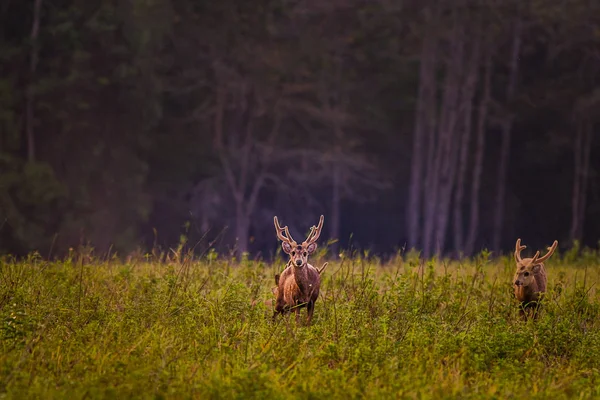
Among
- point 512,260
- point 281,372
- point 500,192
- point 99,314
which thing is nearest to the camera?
point 281,372

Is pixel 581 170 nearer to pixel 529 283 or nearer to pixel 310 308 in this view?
pixel 529 283

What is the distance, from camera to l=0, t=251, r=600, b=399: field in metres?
7.31

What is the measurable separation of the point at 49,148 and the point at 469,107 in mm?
15422

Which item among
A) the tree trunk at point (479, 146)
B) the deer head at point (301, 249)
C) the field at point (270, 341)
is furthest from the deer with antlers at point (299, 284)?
the tree trunk at point (479, 146)

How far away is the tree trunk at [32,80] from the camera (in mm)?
30875

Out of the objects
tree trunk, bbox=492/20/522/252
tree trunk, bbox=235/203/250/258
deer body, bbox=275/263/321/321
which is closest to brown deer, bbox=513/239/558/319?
deer body, bbox=275/263/321/321

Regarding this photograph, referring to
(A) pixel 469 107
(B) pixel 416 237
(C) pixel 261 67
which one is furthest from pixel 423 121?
(C) pixel 261 67

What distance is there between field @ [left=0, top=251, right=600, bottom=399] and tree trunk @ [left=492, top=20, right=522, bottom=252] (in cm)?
2452

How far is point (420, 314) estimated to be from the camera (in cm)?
1027

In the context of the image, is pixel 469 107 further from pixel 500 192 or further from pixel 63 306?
pixel 63 306

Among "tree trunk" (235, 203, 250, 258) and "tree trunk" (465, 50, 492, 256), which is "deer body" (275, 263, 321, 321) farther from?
"tree trunk" (465, 50, 492, 256)

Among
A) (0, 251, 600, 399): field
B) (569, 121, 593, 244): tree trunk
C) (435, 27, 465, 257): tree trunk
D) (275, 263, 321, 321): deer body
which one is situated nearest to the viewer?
(0, 251, 600, 399): field

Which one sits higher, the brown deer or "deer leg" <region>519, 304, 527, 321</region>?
the brown deer

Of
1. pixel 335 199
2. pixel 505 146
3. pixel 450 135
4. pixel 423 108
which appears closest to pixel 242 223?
pixel 335 199
